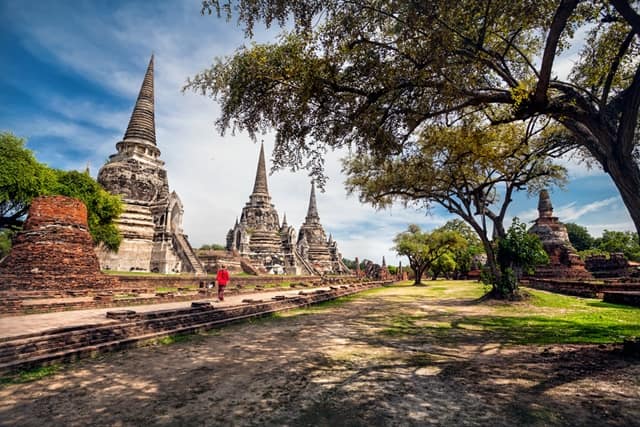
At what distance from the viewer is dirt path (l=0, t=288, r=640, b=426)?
3.25 meters

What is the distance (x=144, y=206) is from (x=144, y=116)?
10.4m

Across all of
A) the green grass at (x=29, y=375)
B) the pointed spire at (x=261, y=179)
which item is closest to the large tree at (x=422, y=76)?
the green grass at (x=29, y=375)

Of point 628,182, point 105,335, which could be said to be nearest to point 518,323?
point 628,182

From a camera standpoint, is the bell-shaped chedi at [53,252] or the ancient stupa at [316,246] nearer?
the bell-shaped chedi at [53,252]

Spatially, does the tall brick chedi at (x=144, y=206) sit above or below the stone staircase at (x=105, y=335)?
above

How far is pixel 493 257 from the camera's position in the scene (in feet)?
45.0

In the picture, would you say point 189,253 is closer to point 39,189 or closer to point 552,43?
point 39,189

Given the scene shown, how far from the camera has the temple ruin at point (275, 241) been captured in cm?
4266

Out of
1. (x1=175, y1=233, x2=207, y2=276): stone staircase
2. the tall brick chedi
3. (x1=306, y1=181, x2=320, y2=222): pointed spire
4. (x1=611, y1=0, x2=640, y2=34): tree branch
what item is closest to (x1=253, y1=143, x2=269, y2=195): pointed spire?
(x1=306, y1=181, x2=320, y2=222): pointed spire

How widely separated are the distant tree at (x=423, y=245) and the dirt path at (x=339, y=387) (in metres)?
25.8

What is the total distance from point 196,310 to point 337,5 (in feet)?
25.3

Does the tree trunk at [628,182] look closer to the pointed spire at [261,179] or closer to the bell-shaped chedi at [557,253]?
the bell-shaped chedi at [557,253]

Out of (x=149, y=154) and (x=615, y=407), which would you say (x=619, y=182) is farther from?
(x=149, y=154)

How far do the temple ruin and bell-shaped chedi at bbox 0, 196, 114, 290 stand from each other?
24.0 meters
